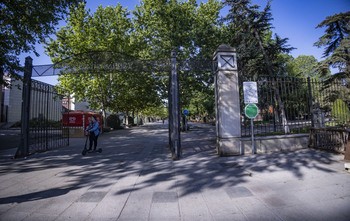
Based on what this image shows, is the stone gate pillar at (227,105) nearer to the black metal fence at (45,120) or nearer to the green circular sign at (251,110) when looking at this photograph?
the green circular sign at (251,110)

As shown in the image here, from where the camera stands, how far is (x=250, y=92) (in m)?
6.64

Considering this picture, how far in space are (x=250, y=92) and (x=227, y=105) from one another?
43.2 inches

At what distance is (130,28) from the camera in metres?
19.7

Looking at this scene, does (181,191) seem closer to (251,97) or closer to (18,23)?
(251,97)

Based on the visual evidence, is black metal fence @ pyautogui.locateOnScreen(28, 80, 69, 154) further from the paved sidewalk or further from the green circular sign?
the green circular sign

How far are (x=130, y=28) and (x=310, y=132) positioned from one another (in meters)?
20.2

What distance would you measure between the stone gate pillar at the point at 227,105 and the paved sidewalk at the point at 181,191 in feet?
3.76

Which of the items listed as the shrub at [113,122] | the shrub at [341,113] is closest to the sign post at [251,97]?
the shrub at [341,113]

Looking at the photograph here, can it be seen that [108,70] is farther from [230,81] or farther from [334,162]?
[334,162]

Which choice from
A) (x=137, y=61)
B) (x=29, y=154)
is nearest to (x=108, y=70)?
(x=137, y=61)

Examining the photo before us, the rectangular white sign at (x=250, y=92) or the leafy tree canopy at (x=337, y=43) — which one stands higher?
the leafy tree canopy at (x=337, y=43)

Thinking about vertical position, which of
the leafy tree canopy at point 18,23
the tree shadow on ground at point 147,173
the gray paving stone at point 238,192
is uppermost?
the leafy tree canopy at point 18,23

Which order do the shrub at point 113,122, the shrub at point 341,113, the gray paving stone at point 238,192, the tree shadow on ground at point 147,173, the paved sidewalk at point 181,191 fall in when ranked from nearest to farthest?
the paved sidewalk at point 181,191 → the gray paving stone at point 238,192 → the tree shadow on ground at point 147,173 → the shrub at point 341,113 → the shrub at point 113,122

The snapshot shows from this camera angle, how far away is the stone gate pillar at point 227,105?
21.5 feet
